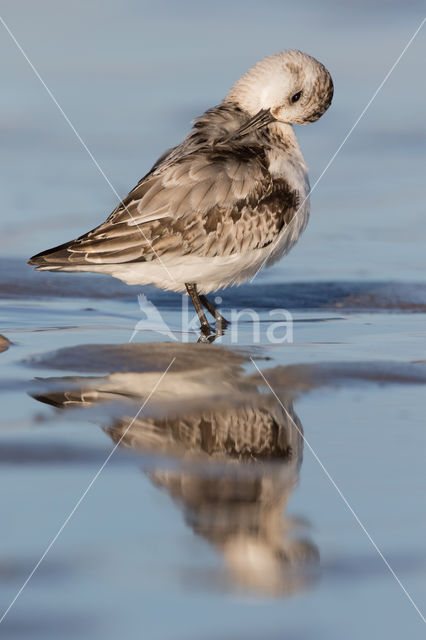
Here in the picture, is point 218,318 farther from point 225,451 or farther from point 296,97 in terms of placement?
point 225,451

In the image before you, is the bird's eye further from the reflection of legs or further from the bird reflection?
the bird reflection

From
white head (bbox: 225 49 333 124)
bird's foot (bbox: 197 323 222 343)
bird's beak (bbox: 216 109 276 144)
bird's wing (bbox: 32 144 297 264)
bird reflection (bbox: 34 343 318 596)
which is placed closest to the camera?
bird reflection (bbox: 34 343 318 596)

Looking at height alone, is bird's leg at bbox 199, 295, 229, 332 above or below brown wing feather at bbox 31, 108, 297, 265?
below

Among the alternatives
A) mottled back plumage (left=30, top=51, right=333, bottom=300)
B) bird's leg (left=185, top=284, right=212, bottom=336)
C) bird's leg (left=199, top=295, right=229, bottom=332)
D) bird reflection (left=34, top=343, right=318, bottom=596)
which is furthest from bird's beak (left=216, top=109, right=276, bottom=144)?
bird reflection (left=34, top=343, right=318, bottom=596)

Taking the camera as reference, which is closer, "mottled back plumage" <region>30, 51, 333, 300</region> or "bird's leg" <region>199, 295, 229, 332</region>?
"mottled back plumage" <region>30, 51, 333, 300</region>

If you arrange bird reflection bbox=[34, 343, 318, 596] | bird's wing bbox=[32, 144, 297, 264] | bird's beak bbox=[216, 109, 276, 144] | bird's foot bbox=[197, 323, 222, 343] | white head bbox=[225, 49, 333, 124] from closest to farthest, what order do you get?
bird reflection bbox=[34, 343, 318, 596] < bird's wing bbox=[32, 144, 297, 264] < bird's foot bbox=[197, 323, 222, 343] < bird's beak bbox=[216, 109, 276, 144] < white head bbox=[225, 49, 333, 124]

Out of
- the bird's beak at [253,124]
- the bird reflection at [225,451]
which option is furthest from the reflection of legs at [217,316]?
the bird reflection at [225,451]

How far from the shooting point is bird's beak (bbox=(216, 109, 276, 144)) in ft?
20.2

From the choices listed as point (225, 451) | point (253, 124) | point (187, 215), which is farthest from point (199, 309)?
point (225, 451)

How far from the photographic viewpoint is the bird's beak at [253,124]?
6145 millimetres

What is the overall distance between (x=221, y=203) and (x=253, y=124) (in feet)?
2.21

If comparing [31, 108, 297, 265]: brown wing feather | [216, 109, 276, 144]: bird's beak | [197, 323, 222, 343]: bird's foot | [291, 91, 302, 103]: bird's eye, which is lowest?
[197, 323, 222, 343]: bird's foot

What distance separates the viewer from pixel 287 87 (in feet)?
20.8

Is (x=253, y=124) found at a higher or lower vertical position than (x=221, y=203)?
higher
